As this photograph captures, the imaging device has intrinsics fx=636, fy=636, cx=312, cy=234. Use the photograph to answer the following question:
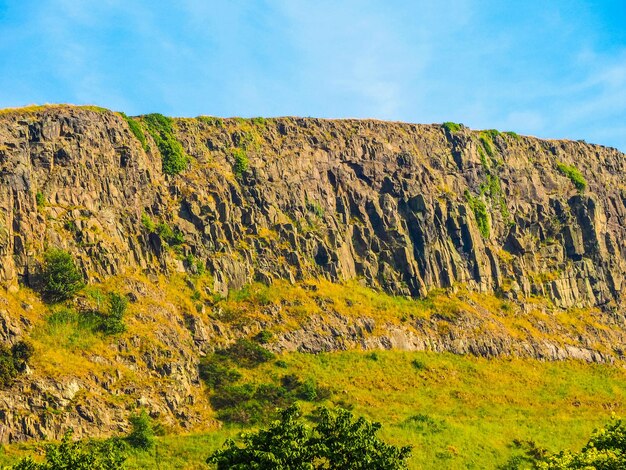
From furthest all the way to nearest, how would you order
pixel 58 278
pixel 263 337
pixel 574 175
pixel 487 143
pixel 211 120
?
1. pixel 574 175
2. pixel 487 143
3. pixel 211 120
4. pixel 263 337
5. pixel 58 278

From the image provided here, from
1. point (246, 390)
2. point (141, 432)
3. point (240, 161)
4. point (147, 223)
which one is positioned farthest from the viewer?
point (240, 161)

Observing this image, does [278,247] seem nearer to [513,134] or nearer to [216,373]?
[216,373]

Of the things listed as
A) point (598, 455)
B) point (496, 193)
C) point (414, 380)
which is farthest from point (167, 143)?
point (598, 455)

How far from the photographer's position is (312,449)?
135ft

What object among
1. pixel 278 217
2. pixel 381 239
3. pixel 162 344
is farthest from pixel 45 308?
pixel 381 239

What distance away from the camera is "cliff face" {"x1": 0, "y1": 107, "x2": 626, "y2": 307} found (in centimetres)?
9419

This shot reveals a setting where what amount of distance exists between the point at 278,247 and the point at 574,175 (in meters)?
77.4

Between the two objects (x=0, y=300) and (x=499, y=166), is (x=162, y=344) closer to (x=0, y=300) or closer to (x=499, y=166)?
(x=0, y=300)

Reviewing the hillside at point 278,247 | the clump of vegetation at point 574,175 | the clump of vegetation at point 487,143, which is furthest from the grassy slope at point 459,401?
the clump of vegetation at point 487,143

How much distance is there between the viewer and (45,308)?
8069 centimetres

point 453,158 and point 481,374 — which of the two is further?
point 453,158

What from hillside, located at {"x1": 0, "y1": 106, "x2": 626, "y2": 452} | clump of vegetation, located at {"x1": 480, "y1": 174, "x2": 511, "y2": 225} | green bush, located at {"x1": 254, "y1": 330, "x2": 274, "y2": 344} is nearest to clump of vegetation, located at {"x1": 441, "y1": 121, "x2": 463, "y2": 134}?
hillside, located at {"x1": 0, "y1": 106, "x2": 626, "y2": 452}

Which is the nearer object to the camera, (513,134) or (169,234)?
(169,234)

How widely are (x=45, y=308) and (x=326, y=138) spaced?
6808cm
